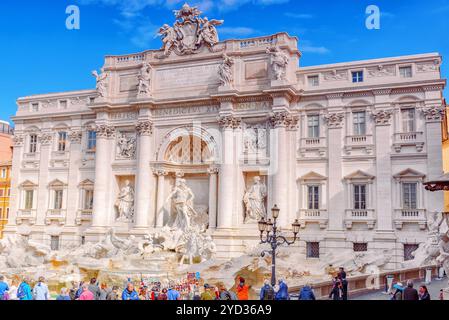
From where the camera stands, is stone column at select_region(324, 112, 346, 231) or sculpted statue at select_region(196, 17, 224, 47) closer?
stone column at select_region(324, 112, 346, 231)

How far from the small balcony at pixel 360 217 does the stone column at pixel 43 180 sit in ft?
65.9

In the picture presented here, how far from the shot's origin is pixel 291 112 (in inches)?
1182

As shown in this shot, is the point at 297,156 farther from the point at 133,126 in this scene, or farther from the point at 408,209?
the point at 133,126

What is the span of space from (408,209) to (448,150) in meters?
5.02

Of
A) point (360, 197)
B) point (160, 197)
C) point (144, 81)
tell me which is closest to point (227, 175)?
point (160, 197)

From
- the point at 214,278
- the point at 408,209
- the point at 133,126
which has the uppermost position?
the point at 133,126

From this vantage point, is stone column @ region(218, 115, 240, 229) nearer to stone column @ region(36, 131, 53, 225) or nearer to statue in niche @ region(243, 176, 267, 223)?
statue in niche @ region(243, 176, 267, 223)

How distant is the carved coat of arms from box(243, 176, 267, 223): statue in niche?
8880 mm

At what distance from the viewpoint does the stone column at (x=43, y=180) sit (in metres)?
35.9

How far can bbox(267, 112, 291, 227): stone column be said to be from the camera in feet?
93.8

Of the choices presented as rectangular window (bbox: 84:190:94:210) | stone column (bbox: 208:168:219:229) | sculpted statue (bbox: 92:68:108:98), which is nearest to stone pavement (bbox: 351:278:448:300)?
stone column (bbox: 208:168:219:229)

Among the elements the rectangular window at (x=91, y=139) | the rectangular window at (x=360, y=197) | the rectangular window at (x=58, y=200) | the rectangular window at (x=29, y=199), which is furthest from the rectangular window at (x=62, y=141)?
the rectangular window at (x=360, y=197)
